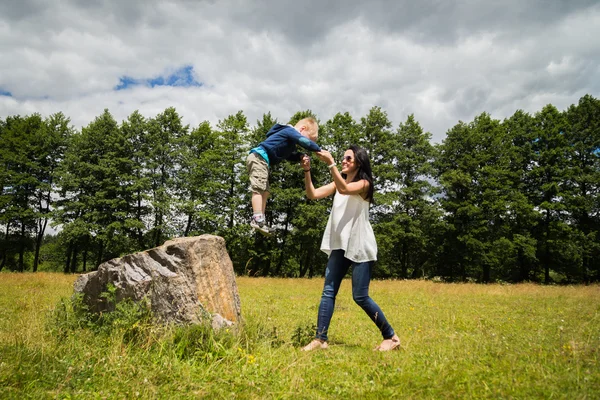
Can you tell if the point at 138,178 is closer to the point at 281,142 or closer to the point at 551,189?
the point at 281,142

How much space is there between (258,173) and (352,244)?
185cm

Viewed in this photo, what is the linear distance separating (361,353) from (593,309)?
31.2 ft

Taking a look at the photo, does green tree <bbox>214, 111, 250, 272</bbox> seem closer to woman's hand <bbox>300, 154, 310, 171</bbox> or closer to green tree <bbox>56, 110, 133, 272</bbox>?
green tree <bbox>56, 110, 133, 272</bbox>

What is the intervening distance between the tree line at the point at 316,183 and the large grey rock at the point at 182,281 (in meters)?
23.8

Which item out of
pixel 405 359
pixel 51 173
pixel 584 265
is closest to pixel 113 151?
pixel 51 173

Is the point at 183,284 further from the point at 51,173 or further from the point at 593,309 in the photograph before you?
the point at 51,173

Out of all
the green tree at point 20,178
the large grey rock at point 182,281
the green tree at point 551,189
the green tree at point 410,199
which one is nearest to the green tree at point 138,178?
the green tree at point 20,178

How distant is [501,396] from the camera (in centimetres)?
263

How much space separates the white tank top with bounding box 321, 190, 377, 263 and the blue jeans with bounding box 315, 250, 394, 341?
122 millimetres

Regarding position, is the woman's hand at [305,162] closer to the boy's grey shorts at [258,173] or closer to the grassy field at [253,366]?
the boy's grey shorts at [258,173]

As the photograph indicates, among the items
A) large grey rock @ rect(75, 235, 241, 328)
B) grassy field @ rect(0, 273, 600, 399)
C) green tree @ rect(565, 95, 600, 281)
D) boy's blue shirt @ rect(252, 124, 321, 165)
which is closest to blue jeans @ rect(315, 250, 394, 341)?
grassy field @ rect(0, 273, 600, 399)

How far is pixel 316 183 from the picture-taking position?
30812 millimetres

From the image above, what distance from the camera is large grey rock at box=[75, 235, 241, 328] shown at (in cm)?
420

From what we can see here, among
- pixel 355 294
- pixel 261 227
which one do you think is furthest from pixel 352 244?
pixel 261 227
